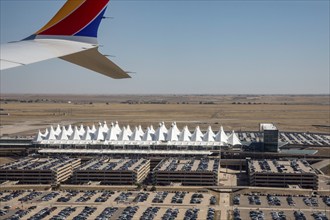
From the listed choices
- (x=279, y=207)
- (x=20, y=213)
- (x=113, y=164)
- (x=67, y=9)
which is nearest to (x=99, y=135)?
(x=113, y=164)

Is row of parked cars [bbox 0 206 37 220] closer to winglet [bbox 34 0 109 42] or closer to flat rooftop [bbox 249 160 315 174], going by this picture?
flat rooftop [bbox 249 160 315 174]

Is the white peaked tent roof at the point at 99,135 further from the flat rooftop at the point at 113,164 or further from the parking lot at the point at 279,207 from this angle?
the parking lot at the point at 279,207

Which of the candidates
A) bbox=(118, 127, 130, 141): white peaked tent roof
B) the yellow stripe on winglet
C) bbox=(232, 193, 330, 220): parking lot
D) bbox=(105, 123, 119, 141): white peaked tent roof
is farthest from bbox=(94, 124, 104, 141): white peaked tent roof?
the yellow stripe on winglet

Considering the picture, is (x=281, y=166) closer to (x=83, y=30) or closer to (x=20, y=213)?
(x=20, y=213)

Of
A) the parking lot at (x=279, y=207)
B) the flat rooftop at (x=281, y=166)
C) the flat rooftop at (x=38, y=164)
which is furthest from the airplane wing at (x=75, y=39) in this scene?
the flat rooftop at (x=38, y=164)

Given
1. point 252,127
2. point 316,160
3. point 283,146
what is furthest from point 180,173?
point 252,127
